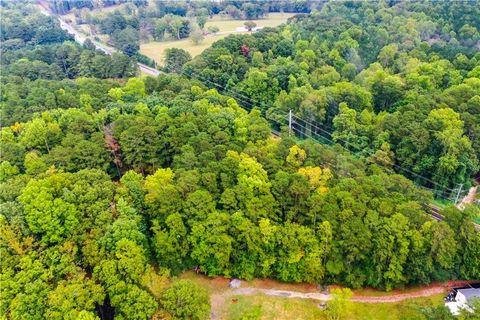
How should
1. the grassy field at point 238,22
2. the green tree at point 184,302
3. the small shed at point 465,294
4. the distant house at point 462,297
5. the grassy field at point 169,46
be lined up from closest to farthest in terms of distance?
the green tree at point 184,302, the distant house at point 462,297, the small shed at point 465,294, the grassy field at point 169,46, the grassy field at point 238,22

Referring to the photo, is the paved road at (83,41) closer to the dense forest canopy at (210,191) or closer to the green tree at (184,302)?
the dense forest canopy at (210,191)

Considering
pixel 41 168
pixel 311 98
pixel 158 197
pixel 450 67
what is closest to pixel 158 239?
pixel 158 197

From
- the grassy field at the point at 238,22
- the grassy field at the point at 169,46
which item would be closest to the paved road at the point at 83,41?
the grassy field at the point at 169,46

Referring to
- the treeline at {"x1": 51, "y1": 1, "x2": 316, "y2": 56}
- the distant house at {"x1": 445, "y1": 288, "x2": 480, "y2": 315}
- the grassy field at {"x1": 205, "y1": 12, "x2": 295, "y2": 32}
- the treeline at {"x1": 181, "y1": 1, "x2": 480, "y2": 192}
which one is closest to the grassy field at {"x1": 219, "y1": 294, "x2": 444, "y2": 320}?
the distant house at {"x1": 445, "y1": 288, "x2": 480, "y2": 315}

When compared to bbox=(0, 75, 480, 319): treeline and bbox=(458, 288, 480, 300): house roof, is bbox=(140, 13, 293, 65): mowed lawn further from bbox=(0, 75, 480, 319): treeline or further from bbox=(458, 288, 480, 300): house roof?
bbox=(458, 288, 480, 300): house roof

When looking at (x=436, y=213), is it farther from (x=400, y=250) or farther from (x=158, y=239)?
(x=158, y=239)
